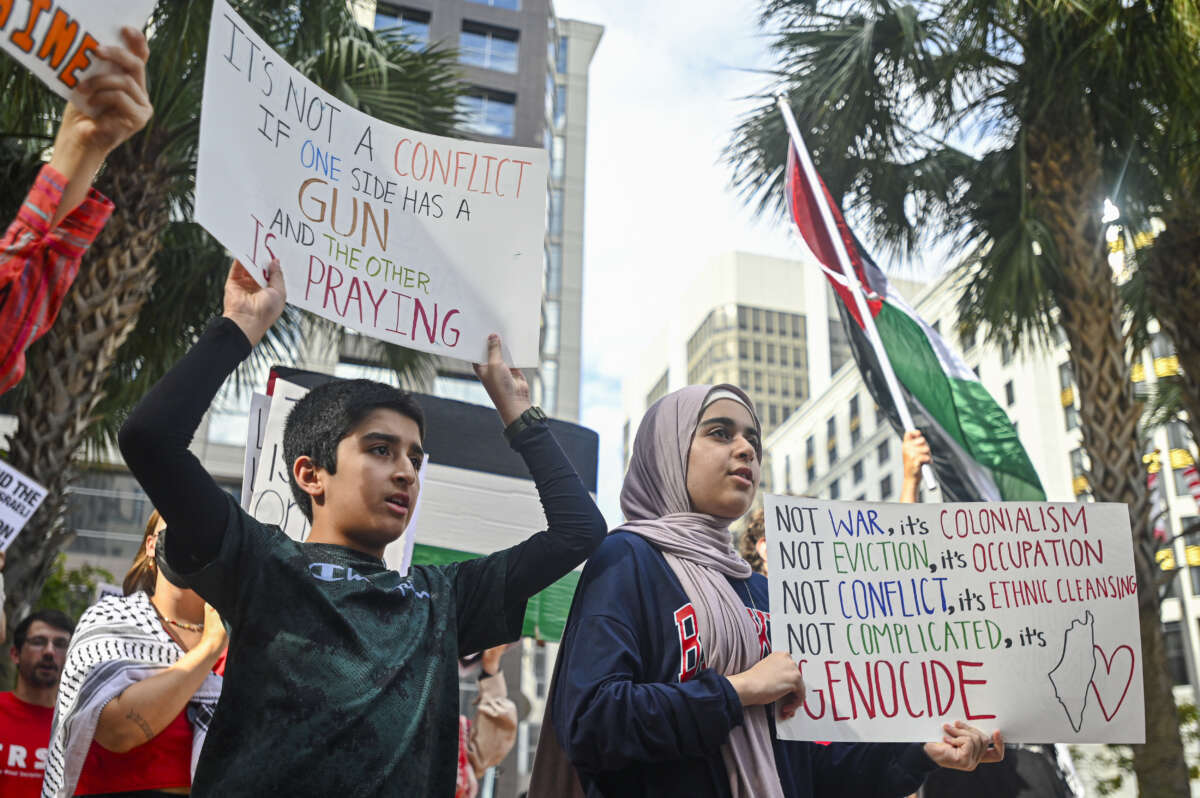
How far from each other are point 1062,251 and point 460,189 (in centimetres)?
540

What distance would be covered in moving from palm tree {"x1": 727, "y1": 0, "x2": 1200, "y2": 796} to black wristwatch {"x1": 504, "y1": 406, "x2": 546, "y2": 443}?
482 cm

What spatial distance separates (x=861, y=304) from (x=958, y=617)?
248cm

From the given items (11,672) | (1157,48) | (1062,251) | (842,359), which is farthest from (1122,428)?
(842,359)

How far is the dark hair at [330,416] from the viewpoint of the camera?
206cm

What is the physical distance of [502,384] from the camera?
2.32m

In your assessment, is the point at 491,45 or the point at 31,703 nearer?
the point at 31,703

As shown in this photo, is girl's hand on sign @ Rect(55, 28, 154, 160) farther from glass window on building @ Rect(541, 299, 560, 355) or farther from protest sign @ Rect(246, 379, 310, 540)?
glass window on building @ Rect(541, 299, 560, 355)

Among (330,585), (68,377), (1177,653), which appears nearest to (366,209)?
(330,585)

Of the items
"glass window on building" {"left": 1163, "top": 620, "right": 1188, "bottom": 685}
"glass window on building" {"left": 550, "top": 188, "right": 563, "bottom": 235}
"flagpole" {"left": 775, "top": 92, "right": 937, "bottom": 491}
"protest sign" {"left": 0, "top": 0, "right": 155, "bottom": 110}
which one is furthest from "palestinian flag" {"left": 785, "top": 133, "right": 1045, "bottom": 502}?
"glass window on building" {"left": 550, "top": 188, "right": 563, "bottom": 235}

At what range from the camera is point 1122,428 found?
6.44 metres

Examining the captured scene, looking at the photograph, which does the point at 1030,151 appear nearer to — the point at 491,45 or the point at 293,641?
the point at 293,641

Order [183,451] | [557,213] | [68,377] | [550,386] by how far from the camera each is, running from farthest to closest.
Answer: [557,213] → [550,386] → [68,377] → [183,451]

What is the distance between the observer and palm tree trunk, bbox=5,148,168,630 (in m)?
5.68

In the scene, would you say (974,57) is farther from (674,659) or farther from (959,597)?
(674,659)
